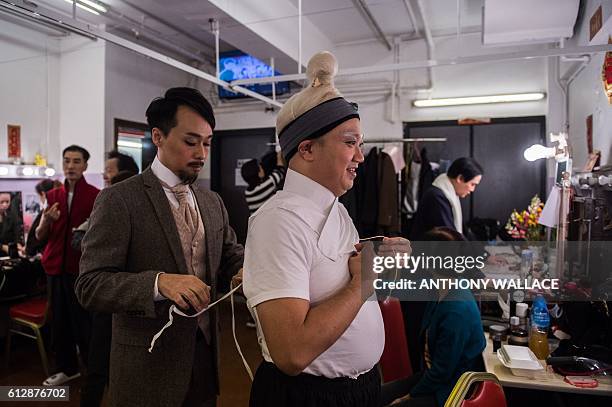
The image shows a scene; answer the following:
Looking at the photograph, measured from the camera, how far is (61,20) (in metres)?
2.04

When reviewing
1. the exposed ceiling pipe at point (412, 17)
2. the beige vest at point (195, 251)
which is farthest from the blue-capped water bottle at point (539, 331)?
the exposed ceiling pipe at point (412, 17)

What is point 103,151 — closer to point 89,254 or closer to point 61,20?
point 61,20

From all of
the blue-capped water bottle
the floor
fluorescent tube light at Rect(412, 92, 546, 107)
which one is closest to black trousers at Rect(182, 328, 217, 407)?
the blue-capped water bottle

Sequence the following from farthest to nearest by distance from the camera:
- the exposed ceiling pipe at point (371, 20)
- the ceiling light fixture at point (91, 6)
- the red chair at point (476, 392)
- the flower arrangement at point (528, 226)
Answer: the exposed ceiling pipe at point (371, 20), the ceiling light fixture at point (91, 6), the flower arrangement at point (528, 226), the red chair at point (476, 392)

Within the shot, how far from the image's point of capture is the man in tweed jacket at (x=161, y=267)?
4.04 ft

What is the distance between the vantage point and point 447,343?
6.17 ft

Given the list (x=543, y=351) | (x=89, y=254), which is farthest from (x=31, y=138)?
(x=543, y=351)

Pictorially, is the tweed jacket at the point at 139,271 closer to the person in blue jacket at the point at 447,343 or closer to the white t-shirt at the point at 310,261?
the white t-shirt at the point at 310,261

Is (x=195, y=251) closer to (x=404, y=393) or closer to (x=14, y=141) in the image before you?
(x=404, y=393)

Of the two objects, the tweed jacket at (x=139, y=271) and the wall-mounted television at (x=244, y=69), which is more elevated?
the wall-mounted television at (x=244, y=69)

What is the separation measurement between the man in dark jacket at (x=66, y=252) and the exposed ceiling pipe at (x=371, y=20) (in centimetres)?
275

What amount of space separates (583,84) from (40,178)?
4890 mm

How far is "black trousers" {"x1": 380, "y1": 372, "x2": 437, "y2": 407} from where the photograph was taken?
77.2 inches

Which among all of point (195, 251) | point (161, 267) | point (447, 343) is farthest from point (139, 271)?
point (447, 343)
